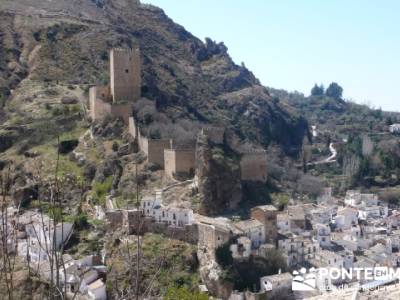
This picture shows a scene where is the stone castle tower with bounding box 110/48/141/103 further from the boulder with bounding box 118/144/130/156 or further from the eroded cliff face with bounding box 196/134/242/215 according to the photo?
the eroded cliff face with bounding box 196/134/242/215

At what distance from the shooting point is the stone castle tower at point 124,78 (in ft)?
91.7

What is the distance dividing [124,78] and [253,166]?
23.8 feet

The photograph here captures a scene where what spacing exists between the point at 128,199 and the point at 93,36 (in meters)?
26.1

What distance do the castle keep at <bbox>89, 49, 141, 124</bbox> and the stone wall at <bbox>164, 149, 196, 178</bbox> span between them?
5.18 meters

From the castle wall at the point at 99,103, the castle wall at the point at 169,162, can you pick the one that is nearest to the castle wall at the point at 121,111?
the castle wall at the point at 99,103

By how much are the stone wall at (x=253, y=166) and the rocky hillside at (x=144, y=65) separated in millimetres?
4278

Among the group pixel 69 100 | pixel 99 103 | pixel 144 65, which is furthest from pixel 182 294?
pixel 144 65

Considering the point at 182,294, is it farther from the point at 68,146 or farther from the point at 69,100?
the point at 69,100

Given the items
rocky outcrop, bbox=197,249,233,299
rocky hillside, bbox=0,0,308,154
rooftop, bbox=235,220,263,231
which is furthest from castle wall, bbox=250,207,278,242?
rocky hillside, bbox=0,0,308,154

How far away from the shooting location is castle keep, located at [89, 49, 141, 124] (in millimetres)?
27578

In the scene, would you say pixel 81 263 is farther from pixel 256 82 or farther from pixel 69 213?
pixel 256 82

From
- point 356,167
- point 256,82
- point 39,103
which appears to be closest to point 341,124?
point 256,82

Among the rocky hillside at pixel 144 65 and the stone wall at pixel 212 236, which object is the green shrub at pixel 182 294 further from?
the rocky hillside at pixel 144 65

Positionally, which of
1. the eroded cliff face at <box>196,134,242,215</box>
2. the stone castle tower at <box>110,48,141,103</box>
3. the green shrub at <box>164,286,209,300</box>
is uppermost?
the stone castle tower at <box>110,48,141,103</box>
